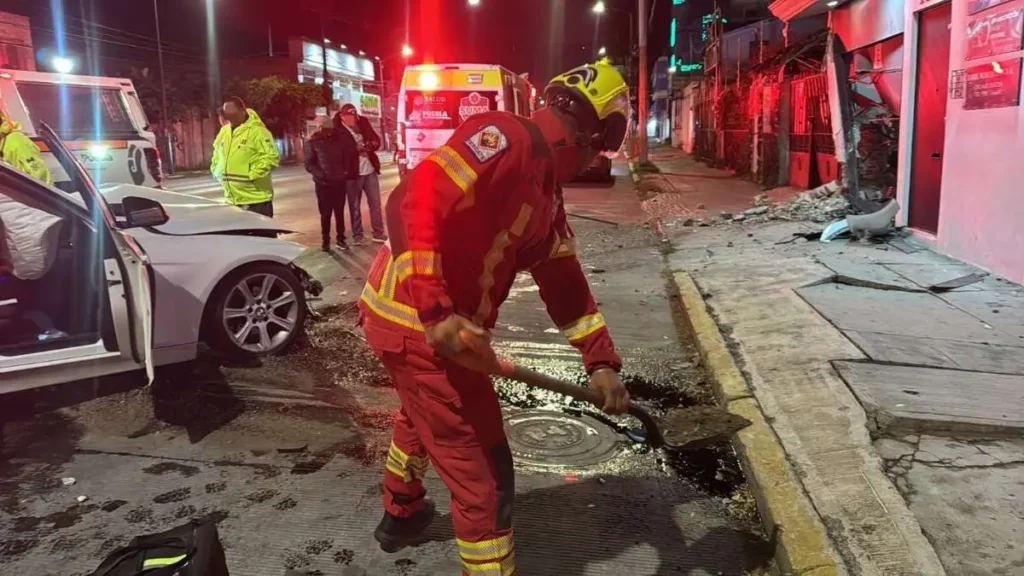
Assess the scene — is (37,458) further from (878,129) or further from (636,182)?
(636,182)

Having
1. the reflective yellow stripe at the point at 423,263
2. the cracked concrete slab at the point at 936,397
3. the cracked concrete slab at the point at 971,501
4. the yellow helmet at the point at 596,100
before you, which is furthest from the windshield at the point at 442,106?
the reflective yellow stripe at the point at 423,263

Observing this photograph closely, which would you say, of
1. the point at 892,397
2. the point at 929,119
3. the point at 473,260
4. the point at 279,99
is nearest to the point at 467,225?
the point at 473,260

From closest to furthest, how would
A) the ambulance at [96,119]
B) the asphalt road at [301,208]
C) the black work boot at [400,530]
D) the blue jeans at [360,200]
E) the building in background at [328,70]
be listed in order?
the black work boot at [400,530] < the blue jeans at [360,200] < the ambulance at [96,119] < the asphalt road at [301,208] < the building in background at [328,70]

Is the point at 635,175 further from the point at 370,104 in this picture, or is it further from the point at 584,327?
the point at 370,104

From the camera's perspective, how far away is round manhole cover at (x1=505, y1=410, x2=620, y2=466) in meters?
3.70

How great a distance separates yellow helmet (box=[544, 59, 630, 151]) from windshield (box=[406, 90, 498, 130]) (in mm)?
11459

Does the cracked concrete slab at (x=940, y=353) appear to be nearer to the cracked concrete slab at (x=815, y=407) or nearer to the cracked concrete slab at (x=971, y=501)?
the cracked concrete slab at (x=815, y=407)

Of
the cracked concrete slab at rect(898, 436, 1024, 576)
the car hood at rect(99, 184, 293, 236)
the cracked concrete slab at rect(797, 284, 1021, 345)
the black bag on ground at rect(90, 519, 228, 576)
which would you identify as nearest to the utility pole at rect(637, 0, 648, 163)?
the cracked concrete slab at rect(797, 284, 1021, 345)

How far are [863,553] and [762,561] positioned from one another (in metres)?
0.36

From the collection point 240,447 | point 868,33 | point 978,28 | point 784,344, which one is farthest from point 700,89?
point 240,447

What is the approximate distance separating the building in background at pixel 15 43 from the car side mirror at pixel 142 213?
26.9m

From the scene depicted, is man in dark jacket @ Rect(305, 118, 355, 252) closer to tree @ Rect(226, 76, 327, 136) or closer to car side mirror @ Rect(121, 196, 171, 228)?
car side mirror @ Rect(121, 196, 171, 228)

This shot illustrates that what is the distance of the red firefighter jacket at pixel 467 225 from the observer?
201 cm

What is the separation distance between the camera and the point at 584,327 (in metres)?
2.64
